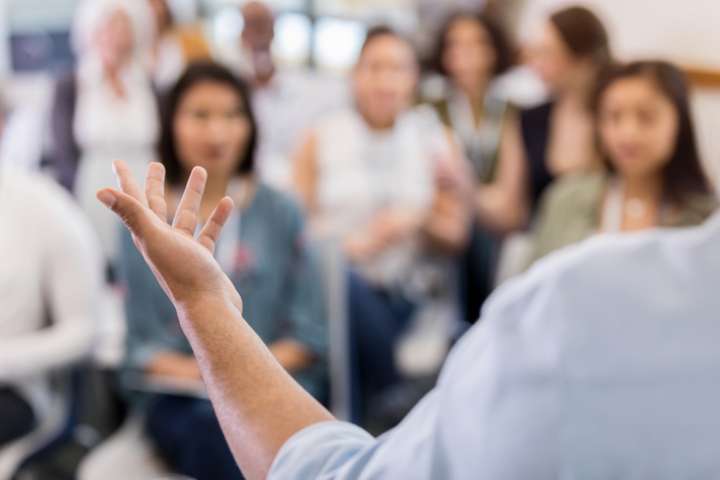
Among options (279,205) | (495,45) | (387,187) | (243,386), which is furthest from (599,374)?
(495,45)

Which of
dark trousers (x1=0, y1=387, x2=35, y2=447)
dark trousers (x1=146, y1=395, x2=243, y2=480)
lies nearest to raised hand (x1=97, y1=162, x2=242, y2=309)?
dark trousers (x1=146, y1=395, x2=243, y2=480)

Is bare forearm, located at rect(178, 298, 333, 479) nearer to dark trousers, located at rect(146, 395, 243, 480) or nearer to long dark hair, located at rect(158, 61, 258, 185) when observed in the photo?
dark trousers, located at rect(146, 395, 243, 480)

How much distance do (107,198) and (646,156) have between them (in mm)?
1396

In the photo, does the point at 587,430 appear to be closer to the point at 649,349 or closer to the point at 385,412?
the point at 649,349

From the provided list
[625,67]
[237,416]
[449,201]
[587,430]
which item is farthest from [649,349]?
[449,201]

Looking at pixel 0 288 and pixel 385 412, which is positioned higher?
pixel 0 288

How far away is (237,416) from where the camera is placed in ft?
2.01

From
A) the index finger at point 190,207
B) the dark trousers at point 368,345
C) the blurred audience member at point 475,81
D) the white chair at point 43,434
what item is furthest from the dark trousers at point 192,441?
the blurred audience member at point 475,81

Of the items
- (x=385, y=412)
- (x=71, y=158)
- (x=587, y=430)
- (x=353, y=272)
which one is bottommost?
(x=385, y=412)

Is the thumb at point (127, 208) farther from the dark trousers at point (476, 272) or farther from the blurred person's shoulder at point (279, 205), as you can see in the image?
the dark trousers at point (476, 272)

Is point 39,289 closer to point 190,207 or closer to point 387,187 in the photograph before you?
point 387,187

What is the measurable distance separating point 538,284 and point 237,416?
0.22 metres

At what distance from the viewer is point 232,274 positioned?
4.94 feet

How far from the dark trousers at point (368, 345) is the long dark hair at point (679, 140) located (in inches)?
22.9
